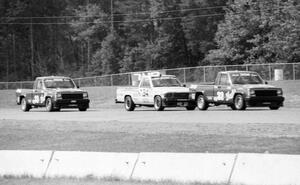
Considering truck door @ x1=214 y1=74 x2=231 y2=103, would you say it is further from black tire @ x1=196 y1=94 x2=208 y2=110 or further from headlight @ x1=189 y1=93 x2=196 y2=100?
headlight @ x1=189 y1=93 x2=196 y2=100

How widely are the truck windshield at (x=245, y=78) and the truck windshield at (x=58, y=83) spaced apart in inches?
343

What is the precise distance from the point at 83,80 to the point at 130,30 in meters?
22.5

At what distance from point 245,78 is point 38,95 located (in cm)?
1039

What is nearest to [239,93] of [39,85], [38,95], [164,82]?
[164,82]

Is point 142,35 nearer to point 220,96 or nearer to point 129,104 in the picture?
point 129,104

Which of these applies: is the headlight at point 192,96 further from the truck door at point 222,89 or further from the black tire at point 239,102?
the black tire at point 239,102

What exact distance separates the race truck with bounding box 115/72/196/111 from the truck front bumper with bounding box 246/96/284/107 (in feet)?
11.3

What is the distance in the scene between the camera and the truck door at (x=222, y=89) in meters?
33.1

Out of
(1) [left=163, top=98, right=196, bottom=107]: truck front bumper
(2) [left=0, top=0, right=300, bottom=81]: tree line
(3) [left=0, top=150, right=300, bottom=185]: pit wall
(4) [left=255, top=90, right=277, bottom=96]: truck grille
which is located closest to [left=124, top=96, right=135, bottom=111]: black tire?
(1) [left=163, top=98, right=196, bottom=107]: truck front bumper

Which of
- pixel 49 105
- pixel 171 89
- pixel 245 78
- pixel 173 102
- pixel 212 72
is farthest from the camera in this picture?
pixel 212 72

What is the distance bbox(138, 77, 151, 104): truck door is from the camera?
115 feet

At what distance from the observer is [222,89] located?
1310 inches

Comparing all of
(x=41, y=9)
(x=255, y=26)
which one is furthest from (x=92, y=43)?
(x=255, y=26)

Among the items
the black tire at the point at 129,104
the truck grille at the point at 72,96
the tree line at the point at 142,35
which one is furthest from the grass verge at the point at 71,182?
the tree line at the point at 142,35
